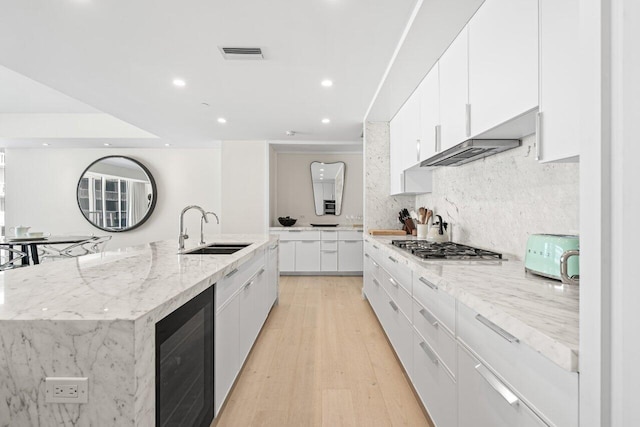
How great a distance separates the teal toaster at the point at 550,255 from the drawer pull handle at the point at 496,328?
405 millimetres

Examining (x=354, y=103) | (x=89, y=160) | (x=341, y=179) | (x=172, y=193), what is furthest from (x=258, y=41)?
(x=89, y=160)

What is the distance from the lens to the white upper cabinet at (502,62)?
1.35 meters

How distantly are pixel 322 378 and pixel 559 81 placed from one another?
83.4 inches

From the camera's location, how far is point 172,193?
263 inches

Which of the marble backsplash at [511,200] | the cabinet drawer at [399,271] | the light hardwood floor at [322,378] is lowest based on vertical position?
the light hardwood floor at [322,378]

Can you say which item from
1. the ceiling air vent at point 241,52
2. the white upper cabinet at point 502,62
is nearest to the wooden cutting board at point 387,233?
the white upper cabinet at point 502,62

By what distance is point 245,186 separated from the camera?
5.77 metres

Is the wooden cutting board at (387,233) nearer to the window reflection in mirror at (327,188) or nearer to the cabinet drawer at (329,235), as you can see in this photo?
the cabinet drawer at (329,235)

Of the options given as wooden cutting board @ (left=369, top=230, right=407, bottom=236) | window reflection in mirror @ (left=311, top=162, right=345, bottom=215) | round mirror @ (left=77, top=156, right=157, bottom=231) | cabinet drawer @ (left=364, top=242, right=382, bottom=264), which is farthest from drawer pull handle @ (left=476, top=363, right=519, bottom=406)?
round mirror @ (left=77, top=156, right=157, bottom=231)

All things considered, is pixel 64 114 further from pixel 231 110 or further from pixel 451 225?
pixel 451 225

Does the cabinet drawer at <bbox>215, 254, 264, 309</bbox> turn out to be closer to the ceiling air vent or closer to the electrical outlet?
the electrical outlet

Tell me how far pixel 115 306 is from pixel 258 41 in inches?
85.9

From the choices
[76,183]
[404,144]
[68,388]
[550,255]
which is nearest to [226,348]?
[68,388]

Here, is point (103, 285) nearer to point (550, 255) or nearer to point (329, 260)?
point (550, 255)
